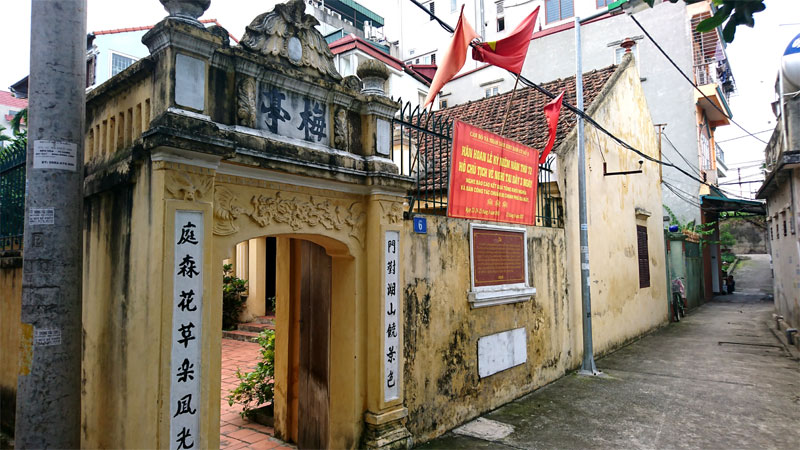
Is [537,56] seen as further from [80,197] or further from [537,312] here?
[80,197]

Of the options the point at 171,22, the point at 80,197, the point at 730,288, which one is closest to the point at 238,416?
the point at 80,197

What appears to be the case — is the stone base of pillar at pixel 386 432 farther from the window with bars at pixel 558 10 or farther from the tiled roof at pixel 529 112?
the window with bars at pixel 558 10

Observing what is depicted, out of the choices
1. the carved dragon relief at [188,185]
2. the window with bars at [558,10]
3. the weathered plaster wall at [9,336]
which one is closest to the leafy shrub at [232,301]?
the weathered plaster wall at [9,336]

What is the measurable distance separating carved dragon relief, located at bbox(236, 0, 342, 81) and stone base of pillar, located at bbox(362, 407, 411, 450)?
332 centimetres

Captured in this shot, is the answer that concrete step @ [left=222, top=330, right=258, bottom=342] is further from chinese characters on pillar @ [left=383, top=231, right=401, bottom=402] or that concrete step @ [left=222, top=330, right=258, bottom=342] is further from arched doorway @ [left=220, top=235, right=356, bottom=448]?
chinese characters on pillar @ [left=383, top=231, right=401, bottom=402]

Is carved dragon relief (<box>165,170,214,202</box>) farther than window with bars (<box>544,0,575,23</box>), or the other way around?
window with bars (<box>544,0,575,23</box>)

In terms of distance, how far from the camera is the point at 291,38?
4211 millimetres

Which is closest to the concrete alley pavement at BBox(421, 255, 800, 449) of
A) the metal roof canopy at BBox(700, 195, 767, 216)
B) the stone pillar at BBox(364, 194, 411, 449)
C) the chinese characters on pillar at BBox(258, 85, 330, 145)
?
the stone pillar at BBox(364, 194, 411, 449)

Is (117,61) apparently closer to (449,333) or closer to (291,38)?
(291,38)

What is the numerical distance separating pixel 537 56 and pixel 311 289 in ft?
55.7

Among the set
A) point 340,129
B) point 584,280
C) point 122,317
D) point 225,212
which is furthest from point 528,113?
point 122,317

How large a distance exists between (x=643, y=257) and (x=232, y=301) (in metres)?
10.4

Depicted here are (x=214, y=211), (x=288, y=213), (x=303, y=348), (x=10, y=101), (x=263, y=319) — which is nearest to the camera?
(x=214, y=211)

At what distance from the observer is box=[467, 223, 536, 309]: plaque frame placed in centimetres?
616
